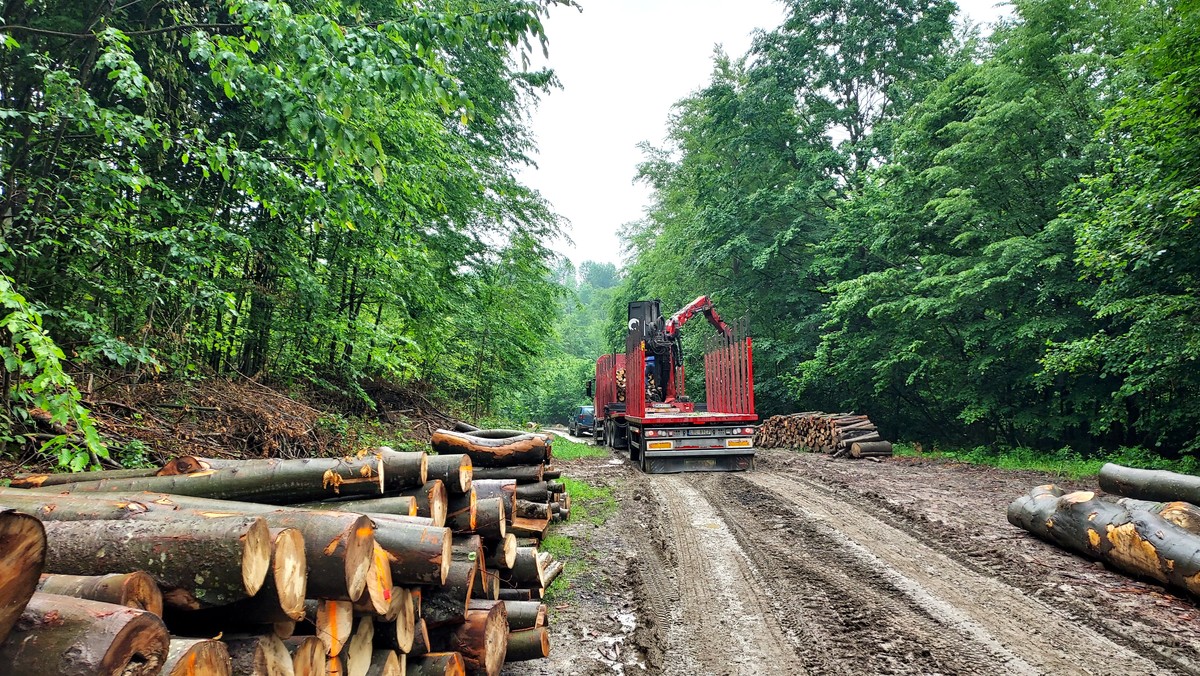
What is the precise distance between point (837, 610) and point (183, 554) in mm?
4064

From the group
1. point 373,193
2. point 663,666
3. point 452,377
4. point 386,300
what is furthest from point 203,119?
point 452,377

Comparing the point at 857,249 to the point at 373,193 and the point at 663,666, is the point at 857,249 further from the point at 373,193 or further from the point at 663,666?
the point at 663,666

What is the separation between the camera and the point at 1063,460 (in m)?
11.0

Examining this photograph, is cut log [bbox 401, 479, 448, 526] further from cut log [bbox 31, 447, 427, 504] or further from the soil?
the soil

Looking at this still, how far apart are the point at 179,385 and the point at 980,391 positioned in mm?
15070

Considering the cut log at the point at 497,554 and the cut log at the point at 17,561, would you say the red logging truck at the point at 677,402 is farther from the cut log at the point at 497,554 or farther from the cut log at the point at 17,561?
the cut log at the point at 17,561

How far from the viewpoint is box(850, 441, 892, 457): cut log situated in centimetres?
1326

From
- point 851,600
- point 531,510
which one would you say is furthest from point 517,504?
point 851,600

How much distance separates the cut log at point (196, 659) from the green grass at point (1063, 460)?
1154 cm

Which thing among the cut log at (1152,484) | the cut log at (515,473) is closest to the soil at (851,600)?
the cut log at (515,473)

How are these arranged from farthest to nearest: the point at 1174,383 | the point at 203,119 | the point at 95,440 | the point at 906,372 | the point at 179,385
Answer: the point at 906,372 < the point at 1174,383 < the point at 203,119 < the point at 179,385 < the point at 95,440

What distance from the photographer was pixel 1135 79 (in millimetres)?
9391

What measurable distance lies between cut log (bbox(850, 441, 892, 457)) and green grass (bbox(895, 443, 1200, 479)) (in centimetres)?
98

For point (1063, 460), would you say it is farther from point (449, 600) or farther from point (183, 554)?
point (183, 554)
